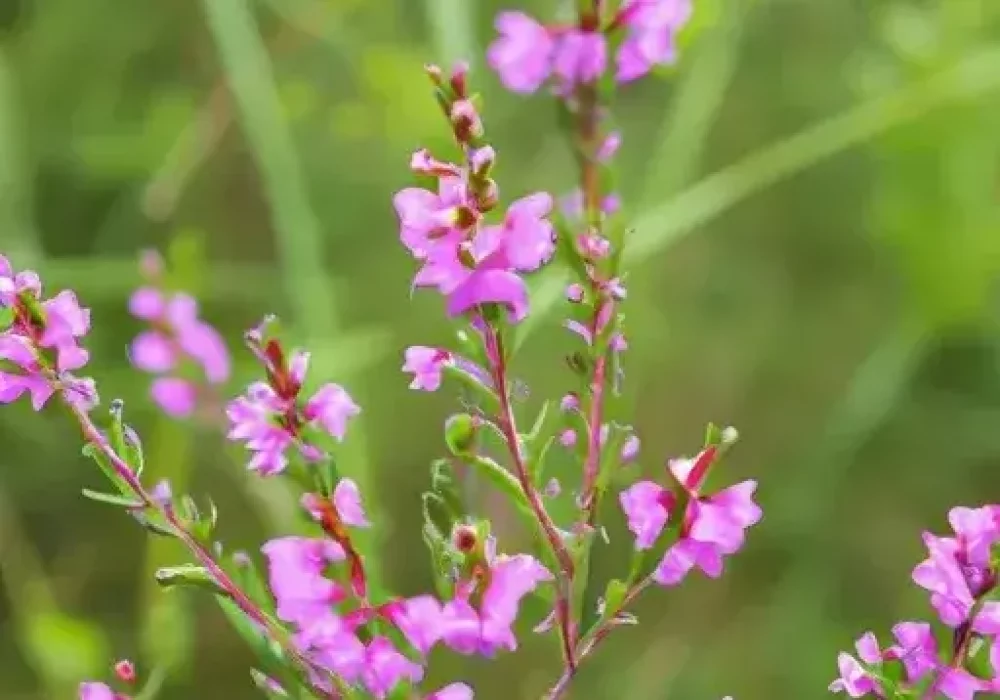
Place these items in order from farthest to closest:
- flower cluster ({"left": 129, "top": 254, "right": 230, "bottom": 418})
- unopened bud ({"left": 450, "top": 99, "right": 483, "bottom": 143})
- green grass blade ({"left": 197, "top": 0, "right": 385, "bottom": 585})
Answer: green grass blade ({"left": 197, "top": 0, "right": 385, "bottom": 585}), flower cluster ({"left": 129, "top": 254, "right": 230, "bottom": 418}), unopened bud ({"left": 450, "top": 99, "right": 483, "bottom": 143})

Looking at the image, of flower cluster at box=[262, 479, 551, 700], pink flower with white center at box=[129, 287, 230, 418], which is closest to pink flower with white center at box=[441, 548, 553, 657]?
flower cluster at box=[262, 479, 551, 700]

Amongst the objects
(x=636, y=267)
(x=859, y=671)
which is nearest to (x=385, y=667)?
(x=859, y=671)

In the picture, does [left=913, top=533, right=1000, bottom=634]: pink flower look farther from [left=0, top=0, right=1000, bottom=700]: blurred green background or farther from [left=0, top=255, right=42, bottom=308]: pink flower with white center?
[left=0, top=0, right=1000, bottom=700]: blurred green background

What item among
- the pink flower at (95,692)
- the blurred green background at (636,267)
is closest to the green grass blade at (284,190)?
the blurred green background at (636,267)

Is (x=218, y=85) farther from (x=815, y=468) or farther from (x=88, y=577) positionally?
(x=815, y=468)

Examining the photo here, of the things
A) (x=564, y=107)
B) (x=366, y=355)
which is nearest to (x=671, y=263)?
(x=366, y=355)
